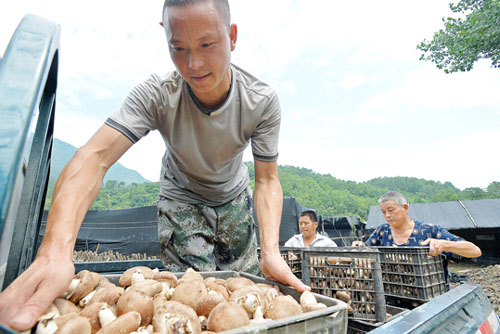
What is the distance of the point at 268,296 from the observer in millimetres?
1152

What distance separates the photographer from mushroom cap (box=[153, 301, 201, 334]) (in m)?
0.85

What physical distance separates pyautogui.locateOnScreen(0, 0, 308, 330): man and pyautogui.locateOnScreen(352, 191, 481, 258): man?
230cm

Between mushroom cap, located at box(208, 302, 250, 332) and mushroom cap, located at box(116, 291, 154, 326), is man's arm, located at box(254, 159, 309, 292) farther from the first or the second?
mushroom cap, located at box(116, 291, 154, 326)

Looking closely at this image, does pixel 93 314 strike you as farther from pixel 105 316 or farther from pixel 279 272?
pixel 279 272

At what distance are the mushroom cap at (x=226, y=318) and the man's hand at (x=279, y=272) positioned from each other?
39cm

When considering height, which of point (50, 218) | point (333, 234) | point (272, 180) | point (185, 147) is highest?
point (185, 147)

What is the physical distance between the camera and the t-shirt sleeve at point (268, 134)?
1913 mm

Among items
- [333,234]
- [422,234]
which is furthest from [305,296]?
[333,234]

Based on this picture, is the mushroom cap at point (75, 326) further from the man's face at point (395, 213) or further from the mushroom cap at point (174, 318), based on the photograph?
the man's face at point (395, 213)

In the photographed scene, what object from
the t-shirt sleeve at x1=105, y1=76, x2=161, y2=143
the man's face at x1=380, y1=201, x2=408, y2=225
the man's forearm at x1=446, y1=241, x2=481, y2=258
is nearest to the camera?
the t-shirt sleeve at x1=105, y1=76, x2=161, y2=143

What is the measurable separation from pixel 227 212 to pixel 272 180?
15.6 inches

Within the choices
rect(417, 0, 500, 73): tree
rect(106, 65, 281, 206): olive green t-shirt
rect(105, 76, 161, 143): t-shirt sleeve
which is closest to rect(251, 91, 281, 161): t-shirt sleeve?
rect(106, 65, 281, 206): olive green t-shirt

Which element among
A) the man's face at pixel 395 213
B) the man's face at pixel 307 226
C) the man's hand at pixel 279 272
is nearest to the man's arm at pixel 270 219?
the man's hand at pixel 279 272

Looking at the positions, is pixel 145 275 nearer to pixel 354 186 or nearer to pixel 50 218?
pixel 50 218
